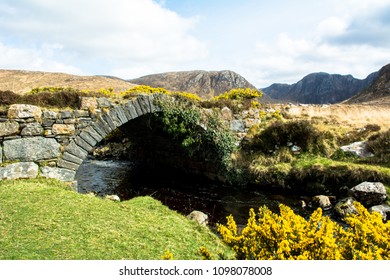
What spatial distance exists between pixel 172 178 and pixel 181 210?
18.5 feet

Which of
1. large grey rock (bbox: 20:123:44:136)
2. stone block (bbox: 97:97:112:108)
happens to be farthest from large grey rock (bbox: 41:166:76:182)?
stone block (bbox: 97:97:112:108)

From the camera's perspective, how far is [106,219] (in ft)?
20.5

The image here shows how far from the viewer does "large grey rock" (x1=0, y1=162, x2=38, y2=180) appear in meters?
8.12

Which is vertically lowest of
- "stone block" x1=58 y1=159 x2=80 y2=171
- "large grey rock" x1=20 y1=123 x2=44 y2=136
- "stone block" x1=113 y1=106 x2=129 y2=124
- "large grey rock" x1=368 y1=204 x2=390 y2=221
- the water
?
the water

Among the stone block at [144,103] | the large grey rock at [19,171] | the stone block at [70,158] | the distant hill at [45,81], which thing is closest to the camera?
the large grey rock at [19,171]

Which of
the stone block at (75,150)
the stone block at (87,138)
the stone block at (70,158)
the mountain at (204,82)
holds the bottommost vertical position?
the stone block at (70,158)

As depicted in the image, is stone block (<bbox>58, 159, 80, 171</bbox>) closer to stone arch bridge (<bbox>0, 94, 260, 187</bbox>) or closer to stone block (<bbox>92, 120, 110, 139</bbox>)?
stone arch bridge (<bbox>0, 94, 260, 187</bbox>)

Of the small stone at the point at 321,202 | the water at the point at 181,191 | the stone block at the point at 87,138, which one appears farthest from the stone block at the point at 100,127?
the small stone at the point at 321,202

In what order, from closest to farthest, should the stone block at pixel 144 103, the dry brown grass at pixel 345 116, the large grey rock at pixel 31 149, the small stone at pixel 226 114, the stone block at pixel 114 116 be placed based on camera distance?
the large grey rock at pixel 31 149
the stone block at pixel 114 116
the stone block at pixel 144 103
the small stone at pixel 226 114
the dry brown grass at pixel 345 116

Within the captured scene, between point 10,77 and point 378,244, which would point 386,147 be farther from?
point 10,77

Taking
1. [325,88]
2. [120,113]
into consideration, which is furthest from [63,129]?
[325,88]

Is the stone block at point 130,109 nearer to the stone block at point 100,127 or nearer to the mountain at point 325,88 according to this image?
the stone block at point 100,127

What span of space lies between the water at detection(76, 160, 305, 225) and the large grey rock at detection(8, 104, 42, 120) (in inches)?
201

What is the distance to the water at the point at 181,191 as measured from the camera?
10969mm
